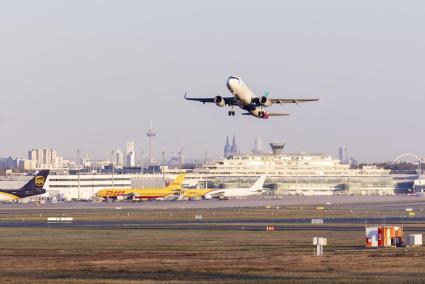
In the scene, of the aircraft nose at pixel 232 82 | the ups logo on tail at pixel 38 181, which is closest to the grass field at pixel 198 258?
the aircraft nose at pixel 232 82

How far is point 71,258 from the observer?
78062mm

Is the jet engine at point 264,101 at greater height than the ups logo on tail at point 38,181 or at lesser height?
greater

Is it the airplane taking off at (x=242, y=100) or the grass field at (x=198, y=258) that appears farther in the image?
the airplane taking off at (x=242, y=100)

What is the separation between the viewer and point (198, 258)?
77.4 meters

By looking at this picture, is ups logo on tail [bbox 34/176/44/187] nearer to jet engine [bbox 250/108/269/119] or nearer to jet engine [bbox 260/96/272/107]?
jet engine [bbox 250/108/269/119]

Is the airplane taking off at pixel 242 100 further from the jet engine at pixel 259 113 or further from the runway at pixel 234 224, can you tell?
the runway at pixel 234 224

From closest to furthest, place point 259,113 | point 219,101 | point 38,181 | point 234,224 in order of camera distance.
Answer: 1. point 219,101
2. point 259,113
3. point 234,224
4. point 38,181

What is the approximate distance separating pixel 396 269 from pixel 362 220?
234 feet

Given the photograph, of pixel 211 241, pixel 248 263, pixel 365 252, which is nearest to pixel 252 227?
pixel 211 241

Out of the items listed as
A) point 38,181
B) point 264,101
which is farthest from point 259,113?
point 38,181

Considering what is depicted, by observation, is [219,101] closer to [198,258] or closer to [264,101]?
[264,101]

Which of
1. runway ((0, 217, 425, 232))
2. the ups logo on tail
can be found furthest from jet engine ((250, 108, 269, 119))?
the ups logo on tail

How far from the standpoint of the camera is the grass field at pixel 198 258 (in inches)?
→ 2564

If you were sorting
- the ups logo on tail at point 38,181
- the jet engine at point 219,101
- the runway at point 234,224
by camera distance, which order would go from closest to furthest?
the jet engine at point 219,101
the runway at point 234,224
the ups logo on tail at point 38,181
